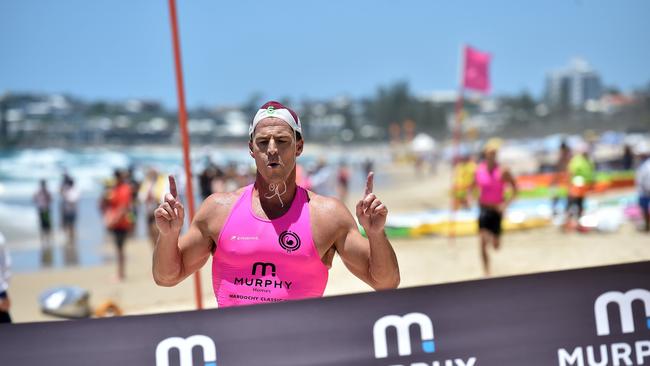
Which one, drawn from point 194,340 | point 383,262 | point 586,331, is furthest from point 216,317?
point 586,331

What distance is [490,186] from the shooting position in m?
8.55

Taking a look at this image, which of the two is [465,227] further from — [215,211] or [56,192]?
[56,192]

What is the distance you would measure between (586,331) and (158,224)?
5.20 feet

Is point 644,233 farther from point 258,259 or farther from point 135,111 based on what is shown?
point 135,111

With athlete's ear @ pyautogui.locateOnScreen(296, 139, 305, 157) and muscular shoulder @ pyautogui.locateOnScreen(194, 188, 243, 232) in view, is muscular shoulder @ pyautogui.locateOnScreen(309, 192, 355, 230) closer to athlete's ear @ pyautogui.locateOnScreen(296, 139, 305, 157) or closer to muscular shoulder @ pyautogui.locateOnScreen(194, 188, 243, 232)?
athlete's ear @ pyautogui.locateOnScreen(296, 139, 305, 157)

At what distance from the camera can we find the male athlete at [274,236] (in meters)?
2.74

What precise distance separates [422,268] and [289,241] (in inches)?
304

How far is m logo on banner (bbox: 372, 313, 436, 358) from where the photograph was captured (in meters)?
2.49

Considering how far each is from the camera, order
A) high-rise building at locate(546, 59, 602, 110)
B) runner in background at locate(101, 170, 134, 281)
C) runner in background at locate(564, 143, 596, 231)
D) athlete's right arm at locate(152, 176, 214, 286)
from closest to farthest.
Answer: athlete's right arm at locate(152, 176, 214, 286)
runner in background at locate(101, 170, 134, 281)
runner in background at locate(564, 143, 596, 231)
high-rise building at locate(546, 59, 602, 110)

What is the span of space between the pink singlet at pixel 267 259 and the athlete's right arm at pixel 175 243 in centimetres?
11

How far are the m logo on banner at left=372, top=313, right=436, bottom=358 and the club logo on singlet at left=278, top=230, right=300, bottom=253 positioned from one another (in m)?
0.45

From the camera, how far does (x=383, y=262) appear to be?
271 centimetres

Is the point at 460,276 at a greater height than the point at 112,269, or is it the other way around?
the point at 112,269

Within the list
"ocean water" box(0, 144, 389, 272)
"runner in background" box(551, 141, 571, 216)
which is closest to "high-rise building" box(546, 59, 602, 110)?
"ocean water" box(0, 144, 389, 272)
